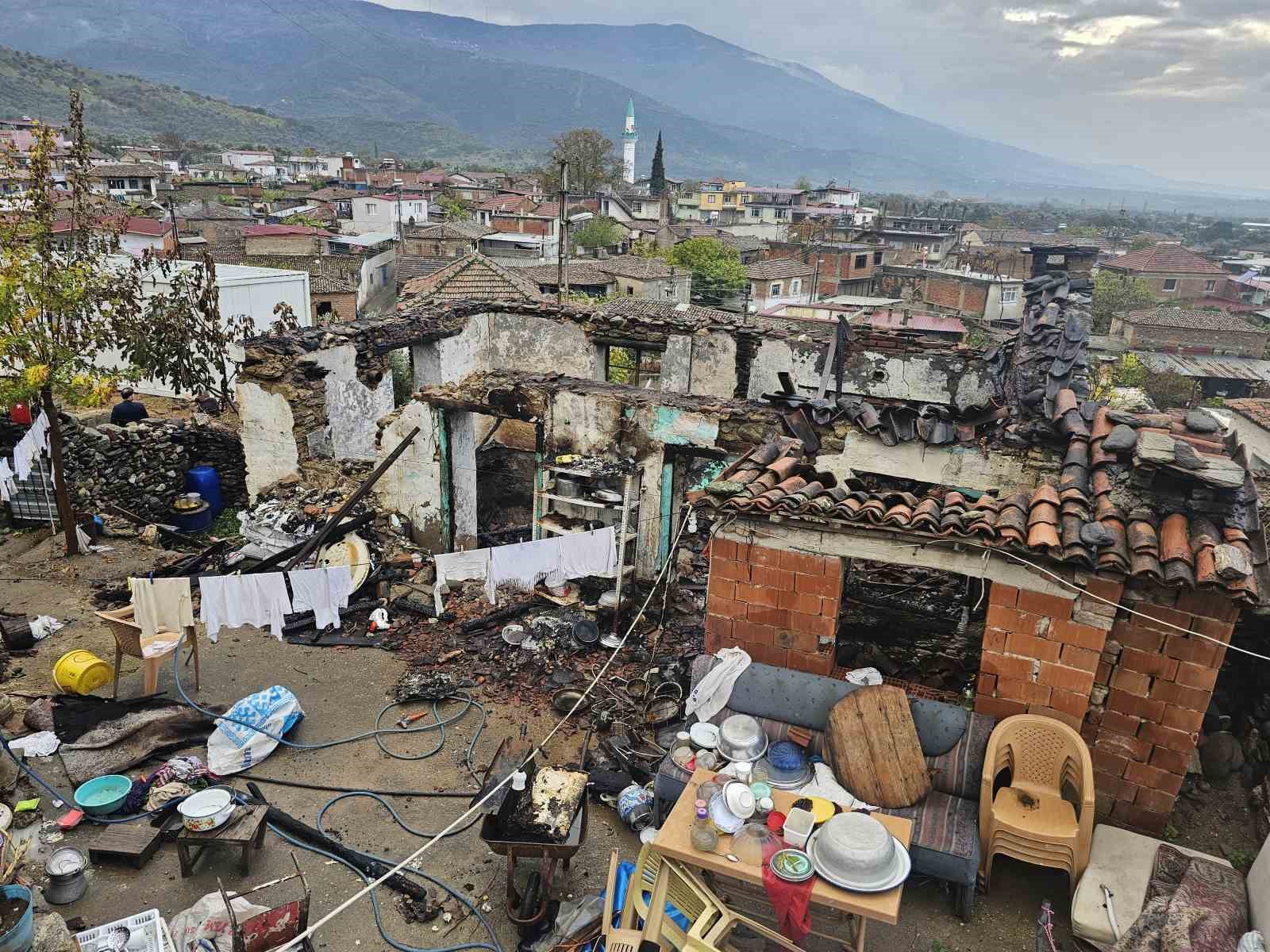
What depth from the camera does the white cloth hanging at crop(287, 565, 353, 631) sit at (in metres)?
9.79

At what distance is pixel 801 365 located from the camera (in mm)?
14344

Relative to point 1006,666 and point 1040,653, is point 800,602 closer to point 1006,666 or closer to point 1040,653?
point 1006,666

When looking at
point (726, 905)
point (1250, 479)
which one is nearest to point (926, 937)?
point (726, 905)

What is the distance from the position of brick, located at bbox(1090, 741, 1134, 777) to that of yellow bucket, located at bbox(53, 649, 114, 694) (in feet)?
35.0

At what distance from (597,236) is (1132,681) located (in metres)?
54.8

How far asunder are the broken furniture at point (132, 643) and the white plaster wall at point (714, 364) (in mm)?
9132

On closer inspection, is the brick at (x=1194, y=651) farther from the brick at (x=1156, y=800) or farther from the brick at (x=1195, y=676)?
the brick at (x=1156, y=800)

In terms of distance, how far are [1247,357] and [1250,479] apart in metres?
42.6

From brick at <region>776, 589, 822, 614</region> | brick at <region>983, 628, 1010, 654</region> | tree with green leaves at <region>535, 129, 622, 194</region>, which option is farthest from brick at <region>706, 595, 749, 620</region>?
tree with green leaves at <region>535, 129, 622, 194</region>

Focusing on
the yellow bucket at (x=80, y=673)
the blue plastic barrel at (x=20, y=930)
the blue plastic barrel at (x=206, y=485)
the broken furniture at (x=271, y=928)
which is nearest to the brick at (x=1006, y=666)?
the broken furniture at (x=271, y=928)

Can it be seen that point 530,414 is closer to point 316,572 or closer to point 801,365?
point 316,572

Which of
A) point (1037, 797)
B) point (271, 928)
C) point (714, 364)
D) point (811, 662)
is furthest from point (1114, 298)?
point (271, 928)

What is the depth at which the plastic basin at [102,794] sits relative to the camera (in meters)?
7.21

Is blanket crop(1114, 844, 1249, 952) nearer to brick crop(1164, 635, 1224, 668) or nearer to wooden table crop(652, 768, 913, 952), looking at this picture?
brick crop(1164, 635, 1224, 668)
